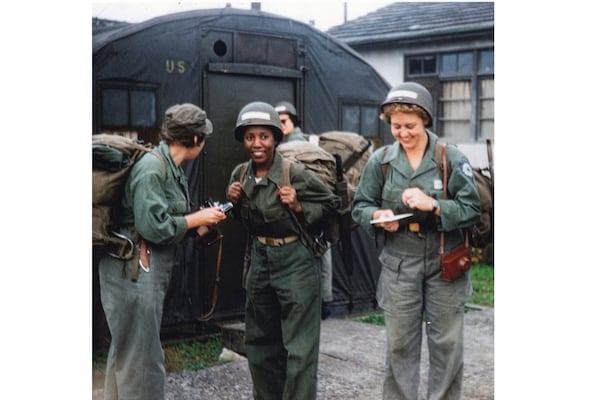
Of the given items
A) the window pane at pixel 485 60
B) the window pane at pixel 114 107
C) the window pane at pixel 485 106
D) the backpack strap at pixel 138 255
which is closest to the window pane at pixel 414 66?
the window pane at pixel 485 60

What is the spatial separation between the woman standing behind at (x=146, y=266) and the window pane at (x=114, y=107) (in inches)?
84.9

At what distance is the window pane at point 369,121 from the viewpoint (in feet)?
27.8

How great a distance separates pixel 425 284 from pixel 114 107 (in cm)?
331

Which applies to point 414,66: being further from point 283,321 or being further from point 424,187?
point 283,321

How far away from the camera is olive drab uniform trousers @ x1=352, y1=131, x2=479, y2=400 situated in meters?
4.22

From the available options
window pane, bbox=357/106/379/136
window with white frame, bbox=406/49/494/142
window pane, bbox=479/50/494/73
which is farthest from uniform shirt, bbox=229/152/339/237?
window pane, bbox=479/50/494/73

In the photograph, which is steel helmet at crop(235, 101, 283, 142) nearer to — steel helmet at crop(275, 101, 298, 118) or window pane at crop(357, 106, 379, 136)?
steel helmet at crop(275, 101, 298, 118)

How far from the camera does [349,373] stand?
618 centimetres

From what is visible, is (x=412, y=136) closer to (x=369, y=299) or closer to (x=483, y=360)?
(x=483, y=360)

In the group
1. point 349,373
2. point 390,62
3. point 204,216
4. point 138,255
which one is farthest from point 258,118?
point 390,62

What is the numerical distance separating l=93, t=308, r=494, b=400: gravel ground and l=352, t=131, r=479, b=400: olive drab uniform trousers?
131 cm

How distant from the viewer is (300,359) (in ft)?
14.9
